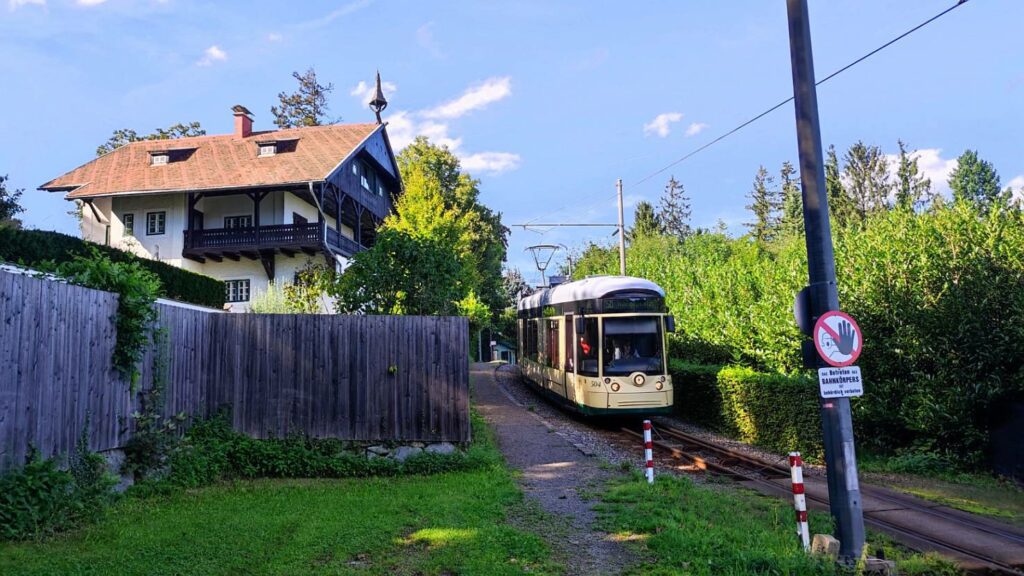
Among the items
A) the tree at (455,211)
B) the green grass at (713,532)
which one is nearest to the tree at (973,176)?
the tree at (455,211)

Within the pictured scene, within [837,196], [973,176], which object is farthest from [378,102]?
[973,176]

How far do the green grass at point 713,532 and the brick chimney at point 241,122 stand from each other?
1146 inches

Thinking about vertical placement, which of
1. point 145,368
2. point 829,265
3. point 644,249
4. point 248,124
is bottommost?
point 145,368

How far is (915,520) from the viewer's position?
7.73 metres

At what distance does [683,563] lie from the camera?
5.64m

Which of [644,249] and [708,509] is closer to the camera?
[708,509]

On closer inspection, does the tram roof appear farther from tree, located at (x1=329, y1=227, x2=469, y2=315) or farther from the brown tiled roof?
the brown tiled roof

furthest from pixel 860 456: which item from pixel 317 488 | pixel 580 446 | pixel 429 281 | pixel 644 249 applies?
pixel 644 249

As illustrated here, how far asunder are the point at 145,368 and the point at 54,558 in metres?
3.51

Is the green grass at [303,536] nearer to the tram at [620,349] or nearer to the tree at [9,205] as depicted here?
the tram at [620,349]

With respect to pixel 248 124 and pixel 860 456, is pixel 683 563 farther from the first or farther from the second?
pixel 248 124

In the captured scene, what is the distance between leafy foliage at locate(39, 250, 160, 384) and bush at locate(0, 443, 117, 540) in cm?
134

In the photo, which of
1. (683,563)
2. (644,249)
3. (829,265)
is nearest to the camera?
(683,563)

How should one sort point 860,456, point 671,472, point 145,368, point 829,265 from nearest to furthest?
1. point 829,265
2. point 145,368
3. point 671,472
4. point 860,456
